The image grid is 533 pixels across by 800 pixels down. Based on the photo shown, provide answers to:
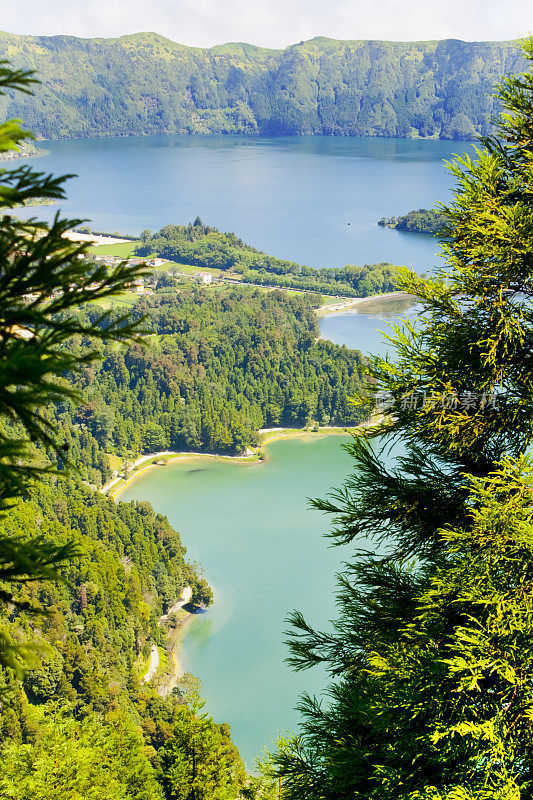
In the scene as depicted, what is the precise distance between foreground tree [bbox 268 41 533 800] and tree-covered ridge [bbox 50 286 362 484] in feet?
150

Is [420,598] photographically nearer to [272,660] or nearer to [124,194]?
[272,660]

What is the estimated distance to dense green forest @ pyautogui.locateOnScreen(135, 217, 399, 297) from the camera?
75.0 m

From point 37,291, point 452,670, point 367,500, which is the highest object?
point 37,291

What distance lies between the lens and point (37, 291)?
10.0ft

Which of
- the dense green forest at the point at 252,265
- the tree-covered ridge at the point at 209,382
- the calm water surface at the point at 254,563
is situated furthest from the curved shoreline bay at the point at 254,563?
the dense green forest at the point at 252,265

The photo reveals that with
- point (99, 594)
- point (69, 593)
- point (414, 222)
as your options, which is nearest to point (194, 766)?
point (99, 594)

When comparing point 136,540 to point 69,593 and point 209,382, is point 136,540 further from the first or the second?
point 209,382

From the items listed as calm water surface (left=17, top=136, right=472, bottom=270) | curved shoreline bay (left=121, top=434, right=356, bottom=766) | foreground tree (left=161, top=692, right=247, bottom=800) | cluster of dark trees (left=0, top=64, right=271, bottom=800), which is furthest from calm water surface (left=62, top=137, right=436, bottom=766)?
foreground tree (left=161, top=692, right=247, bottom=800)

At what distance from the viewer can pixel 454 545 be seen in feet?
13.3

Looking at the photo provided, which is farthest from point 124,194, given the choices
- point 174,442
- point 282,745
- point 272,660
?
point 282,745

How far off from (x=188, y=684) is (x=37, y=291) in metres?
28.1

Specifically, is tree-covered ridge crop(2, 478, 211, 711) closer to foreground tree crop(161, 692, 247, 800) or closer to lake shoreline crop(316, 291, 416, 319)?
foreground tree crop(161, 692, 247, 800)

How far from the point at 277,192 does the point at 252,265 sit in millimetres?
49345

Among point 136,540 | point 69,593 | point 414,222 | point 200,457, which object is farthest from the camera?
point 414,222
